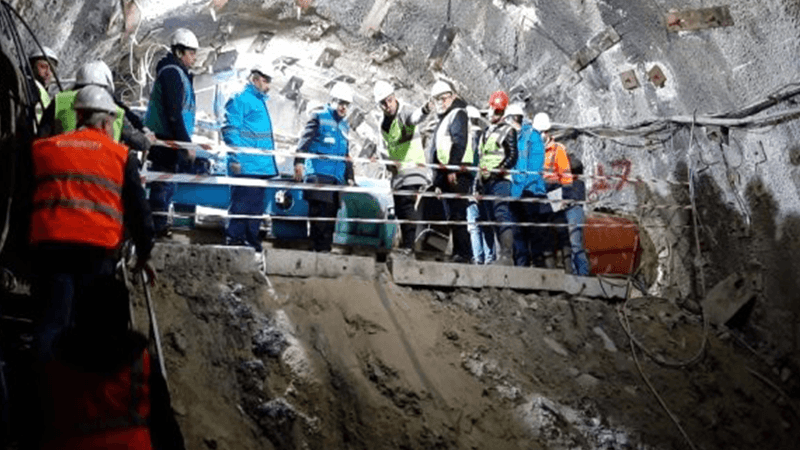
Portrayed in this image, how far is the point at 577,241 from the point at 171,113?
4.48 meters

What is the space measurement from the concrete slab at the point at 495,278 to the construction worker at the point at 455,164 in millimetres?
592

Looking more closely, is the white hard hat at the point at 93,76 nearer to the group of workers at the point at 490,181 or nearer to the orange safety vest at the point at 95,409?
the orange safety vest at the point at 95,409

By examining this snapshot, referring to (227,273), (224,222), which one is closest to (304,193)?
(224,222)

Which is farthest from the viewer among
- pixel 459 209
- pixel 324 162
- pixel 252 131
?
pixel 459 209

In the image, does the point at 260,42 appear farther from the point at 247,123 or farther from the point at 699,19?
the point at 699,19

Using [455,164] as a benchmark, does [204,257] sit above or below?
below

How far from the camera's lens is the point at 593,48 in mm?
9758

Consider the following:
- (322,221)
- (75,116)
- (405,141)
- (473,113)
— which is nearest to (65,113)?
(75,116)

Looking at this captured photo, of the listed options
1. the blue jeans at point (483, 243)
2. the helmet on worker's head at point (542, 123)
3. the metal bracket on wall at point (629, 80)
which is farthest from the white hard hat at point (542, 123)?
the blue jeans at point (483, 243)

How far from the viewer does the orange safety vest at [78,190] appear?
421cm

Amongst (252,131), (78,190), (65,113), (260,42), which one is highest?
(260,42)

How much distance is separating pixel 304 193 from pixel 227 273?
1673mm

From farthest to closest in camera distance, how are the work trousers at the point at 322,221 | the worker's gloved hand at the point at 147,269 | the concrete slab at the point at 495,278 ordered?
the work trousers at the point at 322,221, the concrete slab at the point at 495,278, the worker's gloved hand at the point at 147,269

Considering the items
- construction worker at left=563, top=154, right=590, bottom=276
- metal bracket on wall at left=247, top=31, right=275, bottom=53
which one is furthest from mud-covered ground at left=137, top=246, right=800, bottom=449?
metal bracket on wall at left=247, top=31, right=275, bottom=53
